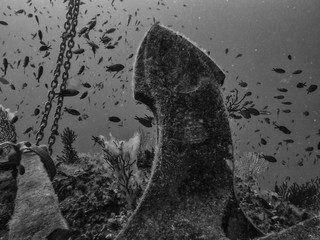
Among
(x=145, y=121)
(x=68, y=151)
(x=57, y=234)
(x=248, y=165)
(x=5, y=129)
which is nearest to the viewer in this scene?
(x=57, y=234)

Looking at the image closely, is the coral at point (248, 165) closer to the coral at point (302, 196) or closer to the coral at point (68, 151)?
the coral at point (302, 196)

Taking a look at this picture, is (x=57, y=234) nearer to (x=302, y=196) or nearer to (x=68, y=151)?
(x=68, y=151)

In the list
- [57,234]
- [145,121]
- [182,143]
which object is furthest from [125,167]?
[57,234]

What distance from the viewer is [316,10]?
55.3 meters

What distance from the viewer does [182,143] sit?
2.40m

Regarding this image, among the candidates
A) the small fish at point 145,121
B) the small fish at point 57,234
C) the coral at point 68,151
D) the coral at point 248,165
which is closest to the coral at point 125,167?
the small fish at point 145,121

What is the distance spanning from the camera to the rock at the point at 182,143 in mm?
2080

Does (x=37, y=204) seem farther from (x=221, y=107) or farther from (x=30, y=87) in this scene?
(x=30, y=87)

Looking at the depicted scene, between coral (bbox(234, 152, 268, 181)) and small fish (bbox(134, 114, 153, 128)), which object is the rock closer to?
small fish (bbox(134, 114, 153, 128))

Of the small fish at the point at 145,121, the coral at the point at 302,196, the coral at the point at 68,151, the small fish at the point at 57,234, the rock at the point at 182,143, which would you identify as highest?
the coral at the point at 68,151

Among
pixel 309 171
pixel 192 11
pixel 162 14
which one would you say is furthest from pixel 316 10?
pixel 309 171

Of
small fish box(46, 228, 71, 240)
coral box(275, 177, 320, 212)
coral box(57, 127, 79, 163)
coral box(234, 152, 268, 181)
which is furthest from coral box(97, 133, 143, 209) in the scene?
coral box(234, 152, 268, 181)

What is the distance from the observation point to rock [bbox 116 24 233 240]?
208 cm

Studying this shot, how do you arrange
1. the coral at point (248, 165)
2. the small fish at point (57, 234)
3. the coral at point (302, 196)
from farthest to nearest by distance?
the coral at point (248, 165) < the coral at point (302, 196) < the small fish at point (57, 234)
